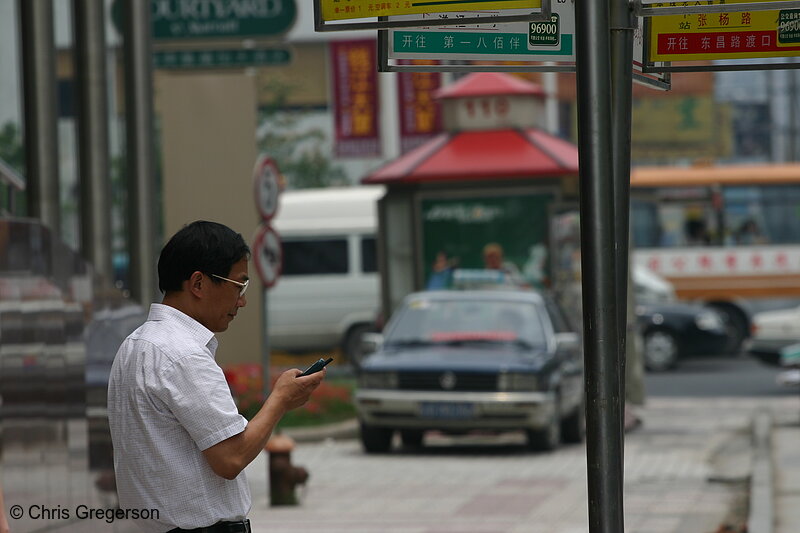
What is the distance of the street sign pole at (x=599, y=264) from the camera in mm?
3895

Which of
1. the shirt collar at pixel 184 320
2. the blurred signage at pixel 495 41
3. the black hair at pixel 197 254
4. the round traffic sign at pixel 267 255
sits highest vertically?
the blurred signage at pixel 495 41

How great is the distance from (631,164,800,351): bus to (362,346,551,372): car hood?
14.7 metres

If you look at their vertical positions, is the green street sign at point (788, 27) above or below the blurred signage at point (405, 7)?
below

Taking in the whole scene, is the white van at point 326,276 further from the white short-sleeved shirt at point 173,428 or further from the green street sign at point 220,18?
the white short-sleeved shirt at point 173,428

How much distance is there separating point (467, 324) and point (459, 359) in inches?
39.3

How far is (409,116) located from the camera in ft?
99.2

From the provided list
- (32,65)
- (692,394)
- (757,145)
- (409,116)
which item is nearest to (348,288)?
(409,116)

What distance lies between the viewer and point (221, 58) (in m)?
14.3

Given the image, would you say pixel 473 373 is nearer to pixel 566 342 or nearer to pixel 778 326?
pixel 566 342

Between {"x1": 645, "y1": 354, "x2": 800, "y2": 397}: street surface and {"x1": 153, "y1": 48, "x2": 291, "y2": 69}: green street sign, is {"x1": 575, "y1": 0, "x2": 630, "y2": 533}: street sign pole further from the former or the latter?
{"x1": 645, "y1": 354, "x2": 800, "y2": 397}: street surface

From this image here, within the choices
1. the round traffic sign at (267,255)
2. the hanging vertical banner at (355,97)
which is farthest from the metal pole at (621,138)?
the hanging vertical banner at (355,97)

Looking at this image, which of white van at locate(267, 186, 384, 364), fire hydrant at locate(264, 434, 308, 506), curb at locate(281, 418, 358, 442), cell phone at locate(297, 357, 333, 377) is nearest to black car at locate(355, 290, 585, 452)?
curb at locate(281, 418, 358, 442)

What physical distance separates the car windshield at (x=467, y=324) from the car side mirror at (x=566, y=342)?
0.56 ft

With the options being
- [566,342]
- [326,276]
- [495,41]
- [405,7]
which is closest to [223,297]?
[405,7]
